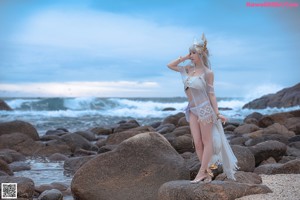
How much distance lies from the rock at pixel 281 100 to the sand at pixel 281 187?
2710 centimetres

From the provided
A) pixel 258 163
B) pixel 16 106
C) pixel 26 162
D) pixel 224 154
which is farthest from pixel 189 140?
pixel 16 106

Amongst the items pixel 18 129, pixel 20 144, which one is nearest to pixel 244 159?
pixel 20 144

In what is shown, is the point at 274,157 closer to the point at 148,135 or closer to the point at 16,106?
the point at 148,135

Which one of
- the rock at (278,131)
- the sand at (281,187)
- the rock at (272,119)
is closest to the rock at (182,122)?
the rock at (272,119)

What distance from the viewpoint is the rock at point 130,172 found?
7180mm

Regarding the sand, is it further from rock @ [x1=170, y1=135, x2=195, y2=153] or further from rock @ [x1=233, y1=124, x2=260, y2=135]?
rock @ [x1=233, y1=124, x2=260, y2=135]

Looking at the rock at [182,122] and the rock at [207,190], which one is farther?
the rock at [182,122]

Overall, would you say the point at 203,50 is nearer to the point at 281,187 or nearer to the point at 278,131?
the point at 281,187

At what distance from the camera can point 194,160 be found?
7754mm

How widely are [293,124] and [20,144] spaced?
1008 cm

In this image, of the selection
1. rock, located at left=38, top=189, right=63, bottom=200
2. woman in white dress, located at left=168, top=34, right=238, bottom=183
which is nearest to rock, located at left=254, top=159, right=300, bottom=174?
woman in white dress, located at left=168, top=34, right=238, bottom=183

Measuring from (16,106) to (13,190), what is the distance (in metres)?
37.1

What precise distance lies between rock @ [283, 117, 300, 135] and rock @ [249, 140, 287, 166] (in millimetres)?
6206

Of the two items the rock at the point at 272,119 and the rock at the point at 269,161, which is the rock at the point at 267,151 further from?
the rock at the point at 272,119
